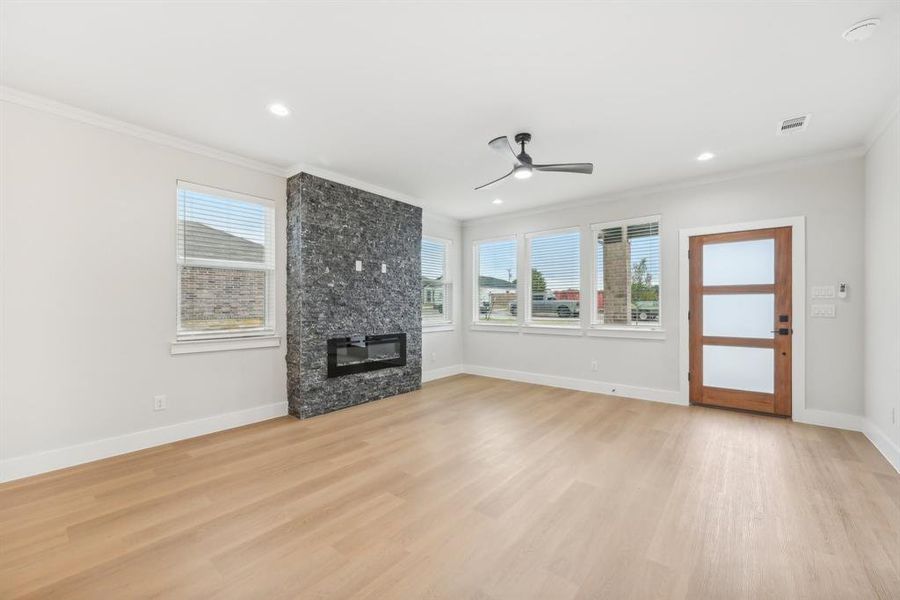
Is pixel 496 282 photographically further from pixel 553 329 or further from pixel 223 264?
pixel 223 264

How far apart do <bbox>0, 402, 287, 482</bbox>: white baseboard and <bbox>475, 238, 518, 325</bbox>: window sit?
3805 millimetres

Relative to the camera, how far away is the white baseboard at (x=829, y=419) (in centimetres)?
379

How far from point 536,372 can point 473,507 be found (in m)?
3.86

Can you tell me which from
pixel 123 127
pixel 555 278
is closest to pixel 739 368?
pixel 555 278

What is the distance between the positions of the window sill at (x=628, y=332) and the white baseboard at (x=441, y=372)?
2446 millimetres

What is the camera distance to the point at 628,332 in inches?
203

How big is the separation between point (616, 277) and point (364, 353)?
3660mm

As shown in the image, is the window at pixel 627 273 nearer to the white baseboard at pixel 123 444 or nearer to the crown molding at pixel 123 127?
the crown molding at pixel 123 127

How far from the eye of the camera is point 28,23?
6.89ft

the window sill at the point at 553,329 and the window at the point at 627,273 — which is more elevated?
the window at the point at 627,273

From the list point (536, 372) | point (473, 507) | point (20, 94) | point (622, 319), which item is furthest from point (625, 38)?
point (536, 372)

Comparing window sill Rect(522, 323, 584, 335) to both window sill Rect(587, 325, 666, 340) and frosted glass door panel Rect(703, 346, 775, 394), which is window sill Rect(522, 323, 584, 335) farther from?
frosted glass door panel Rect(703, 346, 775, 394)

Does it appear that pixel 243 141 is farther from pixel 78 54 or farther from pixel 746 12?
pixel 746 12

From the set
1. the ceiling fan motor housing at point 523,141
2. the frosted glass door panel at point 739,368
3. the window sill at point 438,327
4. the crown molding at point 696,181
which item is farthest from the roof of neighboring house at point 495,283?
the ceiling fan motor housing at point 523,141
